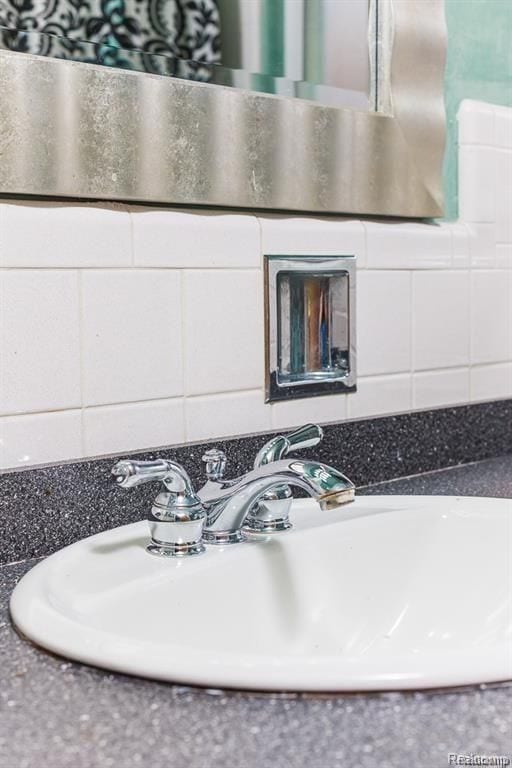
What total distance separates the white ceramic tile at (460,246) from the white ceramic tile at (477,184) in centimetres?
2

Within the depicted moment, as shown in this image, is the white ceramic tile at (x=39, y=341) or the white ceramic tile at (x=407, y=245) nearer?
the white ceramic tile at (x=39, y=341)

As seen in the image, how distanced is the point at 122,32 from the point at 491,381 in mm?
706

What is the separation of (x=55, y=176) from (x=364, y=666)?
522 millimetres

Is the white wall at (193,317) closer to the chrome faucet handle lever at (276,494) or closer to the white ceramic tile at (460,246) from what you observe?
the white ceramic tile at (460,246)

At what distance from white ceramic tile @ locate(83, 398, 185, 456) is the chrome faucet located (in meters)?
0.09

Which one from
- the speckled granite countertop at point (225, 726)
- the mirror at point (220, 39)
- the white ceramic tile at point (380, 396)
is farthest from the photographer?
the white ceramic tile at point (380, 396)

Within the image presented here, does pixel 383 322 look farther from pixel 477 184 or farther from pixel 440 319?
pixel 477 184

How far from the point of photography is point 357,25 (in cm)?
119

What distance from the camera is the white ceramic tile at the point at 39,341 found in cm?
87

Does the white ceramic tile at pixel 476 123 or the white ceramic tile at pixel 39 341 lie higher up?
the white ceramic tile at pixel 476 123

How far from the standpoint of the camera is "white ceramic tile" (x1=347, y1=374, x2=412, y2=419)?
46.4 inches

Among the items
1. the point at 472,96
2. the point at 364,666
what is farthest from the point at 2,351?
the point at 472,96

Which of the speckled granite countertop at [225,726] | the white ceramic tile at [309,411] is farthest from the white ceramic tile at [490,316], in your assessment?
the speckled granite countertop at [225,726]

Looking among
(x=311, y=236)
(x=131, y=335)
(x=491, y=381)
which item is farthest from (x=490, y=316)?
(x=131, y=335)
